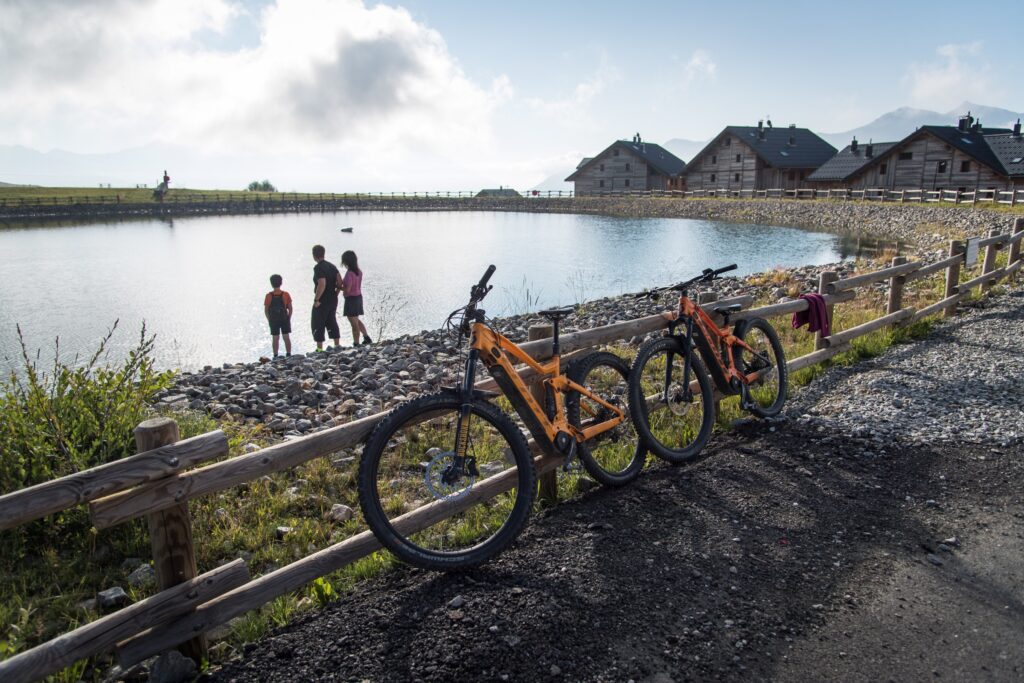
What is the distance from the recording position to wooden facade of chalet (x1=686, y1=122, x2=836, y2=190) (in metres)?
69.9

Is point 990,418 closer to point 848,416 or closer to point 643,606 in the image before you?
point 848,416

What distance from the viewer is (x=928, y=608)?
12.3 feet

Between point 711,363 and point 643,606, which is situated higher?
point 711,363

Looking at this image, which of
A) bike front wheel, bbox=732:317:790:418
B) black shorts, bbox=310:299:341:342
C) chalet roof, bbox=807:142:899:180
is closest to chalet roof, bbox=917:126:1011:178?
chalet roof, bbox=807:142:899:180

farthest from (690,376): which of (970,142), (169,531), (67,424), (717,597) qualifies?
(970,142)

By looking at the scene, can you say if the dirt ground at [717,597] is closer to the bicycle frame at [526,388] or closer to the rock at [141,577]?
the bicycle frame at [526,388]

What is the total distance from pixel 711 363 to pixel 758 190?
228ft

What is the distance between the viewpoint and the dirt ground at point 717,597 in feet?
11.0

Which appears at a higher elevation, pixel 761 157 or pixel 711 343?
pixel 761 157

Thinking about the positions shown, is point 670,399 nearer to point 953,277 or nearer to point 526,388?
point 526,388

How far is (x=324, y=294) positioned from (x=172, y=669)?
34.7 feet

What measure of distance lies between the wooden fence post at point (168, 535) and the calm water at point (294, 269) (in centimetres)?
750

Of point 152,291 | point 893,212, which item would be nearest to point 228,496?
point 152,291

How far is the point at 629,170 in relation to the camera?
83562 millimetres
